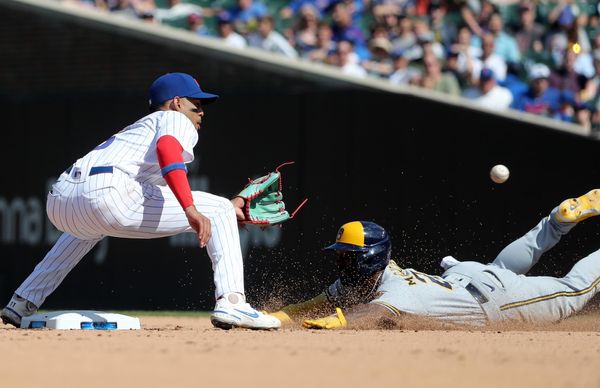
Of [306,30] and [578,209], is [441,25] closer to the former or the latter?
[306,30]

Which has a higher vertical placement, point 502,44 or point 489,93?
point 502,44

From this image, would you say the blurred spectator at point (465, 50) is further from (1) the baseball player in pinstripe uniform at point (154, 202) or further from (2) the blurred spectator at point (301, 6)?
(1) the baseball player in pinstripe uniform at point (154, 202)

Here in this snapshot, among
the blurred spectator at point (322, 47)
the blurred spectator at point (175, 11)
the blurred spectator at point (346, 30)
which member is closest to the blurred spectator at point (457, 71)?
the blurred spectator at point (346, 30)

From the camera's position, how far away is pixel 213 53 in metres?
11.4

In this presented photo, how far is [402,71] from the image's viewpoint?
11.7 m

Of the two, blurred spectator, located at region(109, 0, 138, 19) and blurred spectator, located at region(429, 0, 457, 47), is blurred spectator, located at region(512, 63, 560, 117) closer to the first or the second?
blurred spectator, located at region(429, 0, 457, 47)

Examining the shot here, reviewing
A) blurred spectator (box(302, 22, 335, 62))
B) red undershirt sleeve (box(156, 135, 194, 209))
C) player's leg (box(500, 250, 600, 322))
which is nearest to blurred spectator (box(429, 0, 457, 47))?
blurred spectator (box(302, 22, 335, 62))

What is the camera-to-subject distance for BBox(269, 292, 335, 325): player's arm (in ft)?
23.2

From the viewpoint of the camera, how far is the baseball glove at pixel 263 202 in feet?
22.6

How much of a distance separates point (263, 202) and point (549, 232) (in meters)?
2.01

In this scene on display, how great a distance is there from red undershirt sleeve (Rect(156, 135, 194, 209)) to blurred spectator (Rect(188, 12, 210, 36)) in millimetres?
6681

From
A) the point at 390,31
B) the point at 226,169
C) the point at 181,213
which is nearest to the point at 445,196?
the point at 226,169


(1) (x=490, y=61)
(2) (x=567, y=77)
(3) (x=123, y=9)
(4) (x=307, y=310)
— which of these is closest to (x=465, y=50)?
(1) (x=490, y=61)

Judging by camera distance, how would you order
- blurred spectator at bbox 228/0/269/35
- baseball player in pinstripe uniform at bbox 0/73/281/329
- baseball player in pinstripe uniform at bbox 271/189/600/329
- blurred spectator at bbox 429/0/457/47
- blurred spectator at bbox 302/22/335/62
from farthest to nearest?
blurred spectator at bbox 228/0/269/35 → blurred spectator at bbox 429/0/457/47 → blurred spectator at bbox 302/22/335/62 → baseball player in pinstripe uniform at bbox 271/189/600/329 → baseball player in pinstripe uniform at bbox 0/73/281/329
